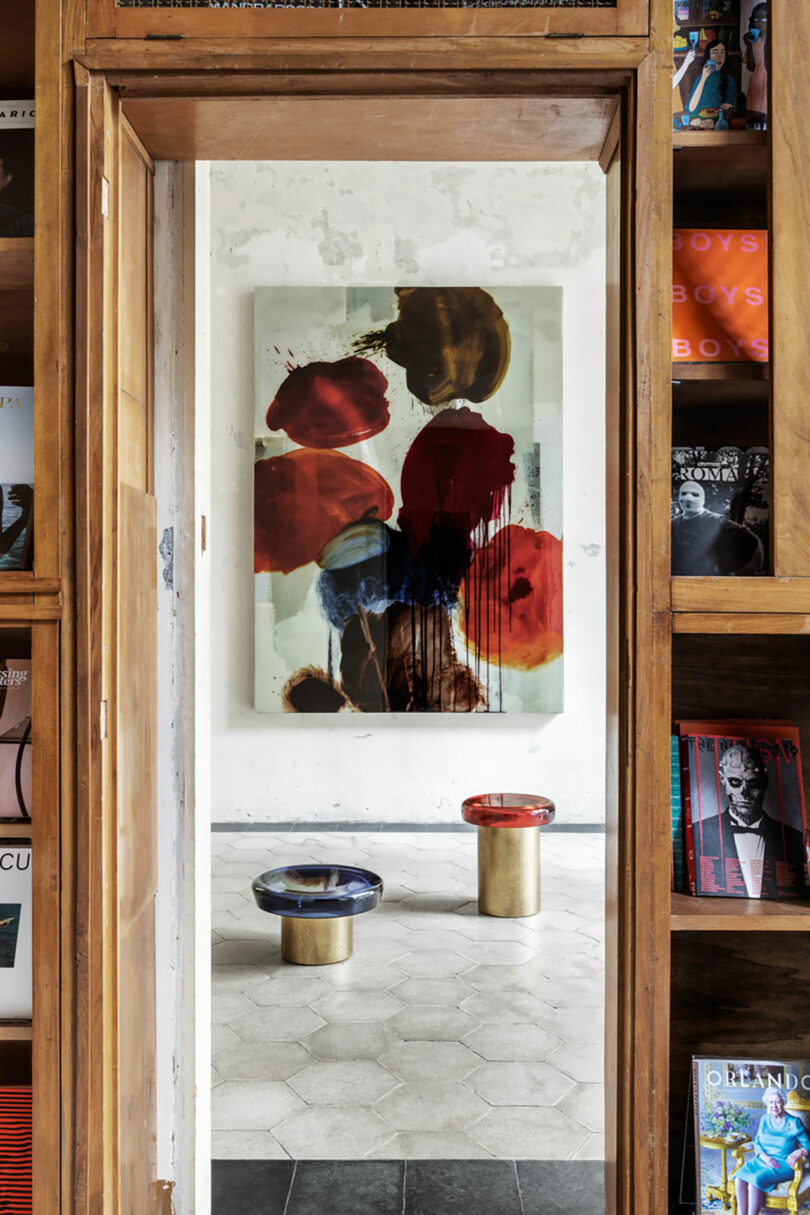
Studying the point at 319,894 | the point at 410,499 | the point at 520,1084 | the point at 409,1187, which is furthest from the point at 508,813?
the point at 410,499

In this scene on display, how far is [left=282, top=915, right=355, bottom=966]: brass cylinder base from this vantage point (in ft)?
12.6

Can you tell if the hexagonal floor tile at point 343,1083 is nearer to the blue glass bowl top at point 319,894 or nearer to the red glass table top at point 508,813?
the blue glass bowl top at point 319,894

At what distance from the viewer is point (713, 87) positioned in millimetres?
1681

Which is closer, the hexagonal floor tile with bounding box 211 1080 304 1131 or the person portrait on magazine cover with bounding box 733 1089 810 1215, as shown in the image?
the person portrait on magazine cover with bounding box 733 1089 810 1215

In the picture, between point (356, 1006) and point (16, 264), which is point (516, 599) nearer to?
point (356, 1006)

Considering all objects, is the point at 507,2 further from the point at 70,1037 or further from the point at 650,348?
the point at 70,1037

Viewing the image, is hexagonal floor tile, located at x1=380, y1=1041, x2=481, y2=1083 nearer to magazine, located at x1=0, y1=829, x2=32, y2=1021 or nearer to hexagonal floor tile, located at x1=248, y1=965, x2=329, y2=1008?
hexagonal floor tile, located at x1=248, y1=965, x2=329, y2=1008

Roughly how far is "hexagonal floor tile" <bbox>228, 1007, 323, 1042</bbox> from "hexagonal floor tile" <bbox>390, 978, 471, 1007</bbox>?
1.10ft

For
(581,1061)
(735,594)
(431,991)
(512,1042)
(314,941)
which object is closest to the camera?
(735,594)

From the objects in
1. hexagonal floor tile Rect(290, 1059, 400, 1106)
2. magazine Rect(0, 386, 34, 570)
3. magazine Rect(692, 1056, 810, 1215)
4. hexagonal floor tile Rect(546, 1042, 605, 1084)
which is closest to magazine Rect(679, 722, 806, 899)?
magazine Rect(692, 1056, 810, 1215)

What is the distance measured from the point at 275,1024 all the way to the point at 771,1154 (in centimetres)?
204

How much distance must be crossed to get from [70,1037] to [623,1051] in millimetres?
897

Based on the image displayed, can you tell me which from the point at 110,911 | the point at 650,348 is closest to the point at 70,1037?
the point at 110,911

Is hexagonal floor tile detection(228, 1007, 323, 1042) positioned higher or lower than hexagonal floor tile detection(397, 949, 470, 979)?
lower
